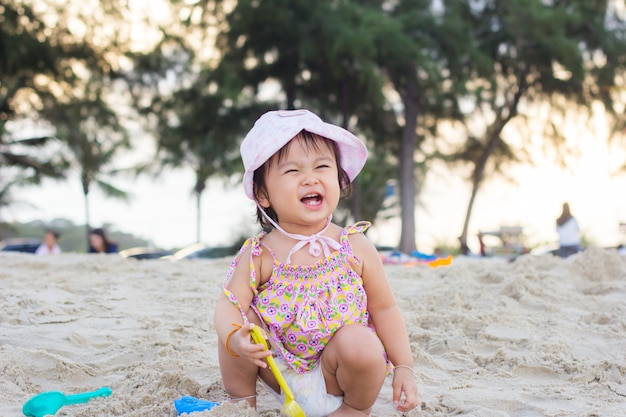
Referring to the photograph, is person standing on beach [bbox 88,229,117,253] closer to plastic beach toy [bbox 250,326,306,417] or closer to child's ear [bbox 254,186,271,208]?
child's ear [bbox 254,186,271,208]

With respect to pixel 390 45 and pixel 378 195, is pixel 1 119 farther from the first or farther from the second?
pixel 378 195

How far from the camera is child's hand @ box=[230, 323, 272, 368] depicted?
1920 mm

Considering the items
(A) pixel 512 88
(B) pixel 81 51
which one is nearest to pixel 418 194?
(A) pixel 512 88

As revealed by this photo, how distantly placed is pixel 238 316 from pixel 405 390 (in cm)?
59

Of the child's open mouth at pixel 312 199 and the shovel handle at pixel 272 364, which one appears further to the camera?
the child's open mouth at pixel 312 199

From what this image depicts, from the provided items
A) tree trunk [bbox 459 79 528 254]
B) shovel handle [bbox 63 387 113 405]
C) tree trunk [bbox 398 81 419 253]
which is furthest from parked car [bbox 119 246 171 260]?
tree trunk [bbox 459 79 528 254]

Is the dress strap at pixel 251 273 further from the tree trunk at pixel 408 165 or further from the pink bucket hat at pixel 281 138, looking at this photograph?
the tree trunk at pixel 408 165

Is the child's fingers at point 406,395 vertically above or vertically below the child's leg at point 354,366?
below

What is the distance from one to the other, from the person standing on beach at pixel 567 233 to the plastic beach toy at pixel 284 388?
7.84 meters

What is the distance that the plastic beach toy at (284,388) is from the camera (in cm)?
198

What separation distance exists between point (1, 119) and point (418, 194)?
15.0 metres

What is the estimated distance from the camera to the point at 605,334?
3379 mm

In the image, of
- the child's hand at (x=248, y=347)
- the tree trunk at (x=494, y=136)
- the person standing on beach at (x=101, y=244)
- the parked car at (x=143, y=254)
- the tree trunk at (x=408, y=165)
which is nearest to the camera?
the child's hand at (x=248, y=347)

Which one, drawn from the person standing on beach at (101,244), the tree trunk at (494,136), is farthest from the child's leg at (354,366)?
the tree trunk at (494,136)
